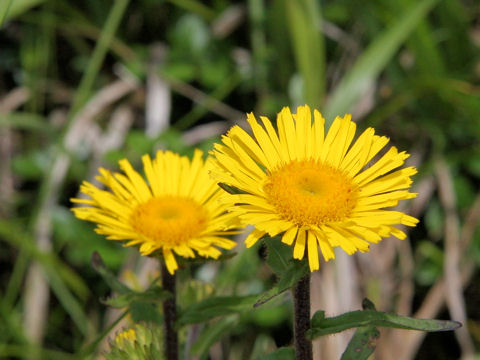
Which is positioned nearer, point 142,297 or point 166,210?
point 142,297

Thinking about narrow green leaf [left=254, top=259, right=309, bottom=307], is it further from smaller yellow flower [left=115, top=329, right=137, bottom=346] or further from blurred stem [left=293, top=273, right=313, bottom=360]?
smaller yellow flower [left=115, top=329, right=137, bottom=346]

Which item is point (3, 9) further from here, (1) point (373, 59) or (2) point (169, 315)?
(1) point (373, 59)

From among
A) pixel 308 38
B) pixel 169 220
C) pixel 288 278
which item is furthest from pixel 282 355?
pixel 308 38

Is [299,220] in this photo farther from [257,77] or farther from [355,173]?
[257,77]

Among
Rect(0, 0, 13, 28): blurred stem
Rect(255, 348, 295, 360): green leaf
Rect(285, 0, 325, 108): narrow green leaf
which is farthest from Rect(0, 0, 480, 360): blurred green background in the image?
Rect(0, 0, 13, 28): blurred stem

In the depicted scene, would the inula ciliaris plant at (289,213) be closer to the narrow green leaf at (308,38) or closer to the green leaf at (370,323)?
the green leaf at (370,323)

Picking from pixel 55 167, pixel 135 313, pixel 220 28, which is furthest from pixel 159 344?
pixel 220 28

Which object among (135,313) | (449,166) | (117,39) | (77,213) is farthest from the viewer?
(117,39)
